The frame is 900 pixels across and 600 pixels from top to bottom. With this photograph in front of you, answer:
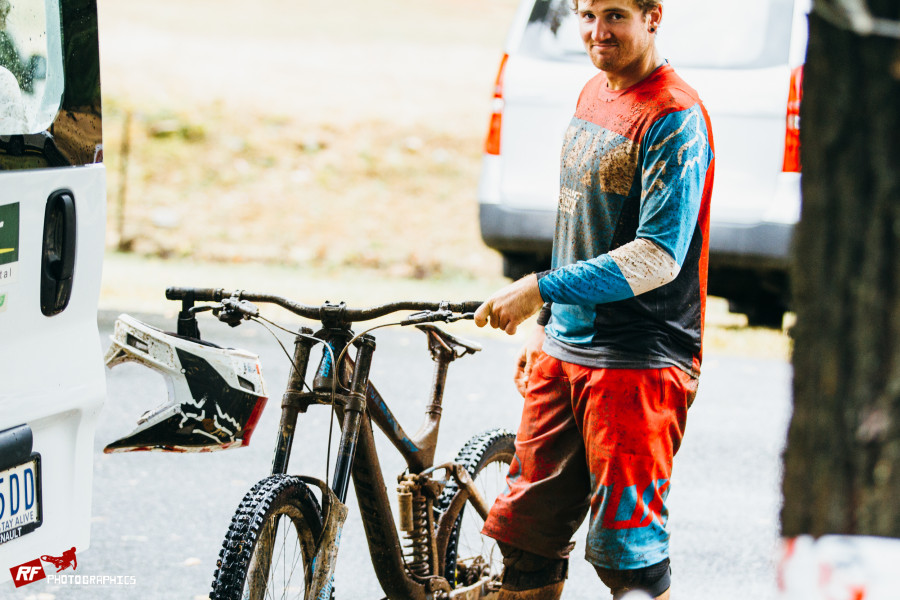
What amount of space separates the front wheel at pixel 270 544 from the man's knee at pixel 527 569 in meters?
0.62

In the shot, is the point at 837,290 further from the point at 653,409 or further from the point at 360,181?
the point at 360,181

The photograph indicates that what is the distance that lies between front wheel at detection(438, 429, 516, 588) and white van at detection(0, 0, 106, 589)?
1.11 meters

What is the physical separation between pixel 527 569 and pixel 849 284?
1.83 metres

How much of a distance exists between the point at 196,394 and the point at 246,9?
1797 cm

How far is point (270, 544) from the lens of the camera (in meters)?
2.83

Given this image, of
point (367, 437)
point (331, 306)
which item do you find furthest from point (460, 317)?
point (367, 437)

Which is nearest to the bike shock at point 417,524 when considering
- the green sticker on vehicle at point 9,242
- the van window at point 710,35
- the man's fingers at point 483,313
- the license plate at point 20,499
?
the man's fingers at point 483,313

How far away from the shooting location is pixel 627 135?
2908mm

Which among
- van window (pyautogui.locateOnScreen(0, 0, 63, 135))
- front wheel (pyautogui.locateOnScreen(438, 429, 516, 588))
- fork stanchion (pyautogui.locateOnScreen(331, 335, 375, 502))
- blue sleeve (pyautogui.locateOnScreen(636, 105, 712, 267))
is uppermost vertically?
van window (pyautogui.locateOnScreen(0, 0, 63, 135))

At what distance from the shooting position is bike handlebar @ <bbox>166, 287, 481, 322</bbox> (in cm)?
292

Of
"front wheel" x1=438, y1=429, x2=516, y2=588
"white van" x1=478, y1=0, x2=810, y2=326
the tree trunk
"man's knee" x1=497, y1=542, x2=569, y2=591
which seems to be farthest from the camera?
"white van" x1=478, y1=0, x2=810, y2=326

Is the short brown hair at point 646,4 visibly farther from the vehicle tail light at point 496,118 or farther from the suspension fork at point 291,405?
the vehicle tail light at point 496,118

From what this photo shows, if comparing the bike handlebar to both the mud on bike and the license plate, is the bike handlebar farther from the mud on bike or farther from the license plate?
the license plate

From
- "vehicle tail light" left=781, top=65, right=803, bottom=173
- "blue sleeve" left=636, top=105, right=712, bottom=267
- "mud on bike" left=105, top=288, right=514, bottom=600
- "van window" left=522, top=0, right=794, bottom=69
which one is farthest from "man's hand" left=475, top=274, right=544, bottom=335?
"van window" left=522, top=0, right=794, bottom=69
